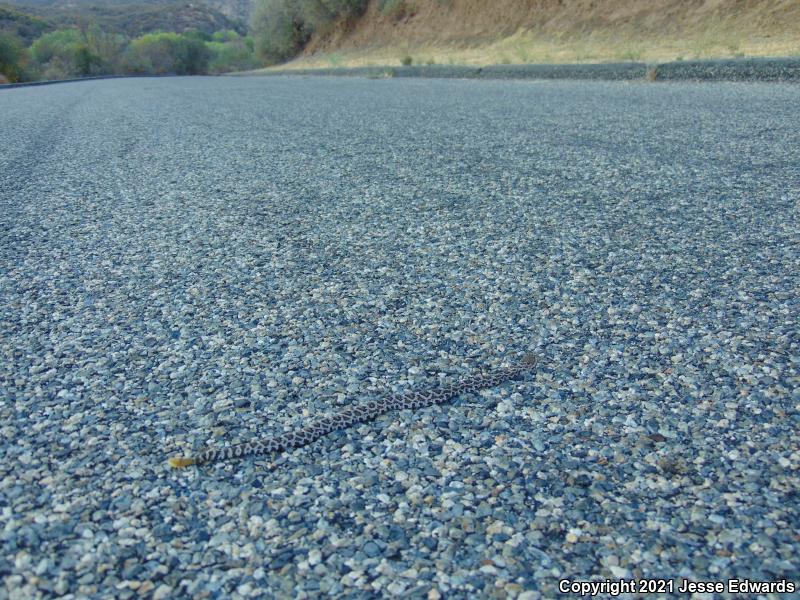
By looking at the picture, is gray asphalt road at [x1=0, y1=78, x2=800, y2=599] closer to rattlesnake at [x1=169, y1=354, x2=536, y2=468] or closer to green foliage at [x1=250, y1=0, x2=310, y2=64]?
rattlesnake at [x1=169, y1=354, x2=536, y2=468]

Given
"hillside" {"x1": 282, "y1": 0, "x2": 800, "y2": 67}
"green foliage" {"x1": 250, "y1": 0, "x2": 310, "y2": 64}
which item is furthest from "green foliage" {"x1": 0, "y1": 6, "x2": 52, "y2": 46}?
"hillside" {"x1": 282, "y1": 0, "x2": 800, "y2": 67}

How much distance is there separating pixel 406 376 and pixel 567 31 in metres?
22.9

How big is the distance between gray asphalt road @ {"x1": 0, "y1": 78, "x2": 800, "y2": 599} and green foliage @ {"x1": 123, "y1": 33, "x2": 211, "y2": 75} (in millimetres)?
50011

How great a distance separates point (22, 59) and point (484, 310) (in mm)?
41517

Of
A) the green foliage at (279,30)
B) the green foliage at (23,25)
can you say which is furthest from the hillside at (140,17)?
the green foliage at (279,30)

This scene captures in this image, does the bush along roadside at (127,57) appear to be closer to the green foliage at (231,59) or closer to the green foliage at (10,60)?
the green foliage at (231,59)

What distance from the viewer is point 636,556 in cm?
178

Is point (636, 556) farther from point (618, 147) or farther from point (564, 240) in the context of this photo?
point (618, 147)

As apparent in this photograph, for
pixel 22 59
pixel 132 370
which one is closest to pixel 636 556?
pixel 132 370

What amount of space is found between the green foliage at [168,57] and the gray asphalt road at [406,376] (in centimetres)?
5001

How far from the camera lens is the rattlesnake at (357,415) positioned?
7.29 ft

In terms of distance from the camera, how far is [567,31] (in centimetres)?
2316

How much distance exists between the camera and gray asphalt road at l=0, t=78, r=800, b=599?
1819 mm

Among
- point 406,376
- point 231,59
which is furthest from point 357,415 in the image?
point 231,59
